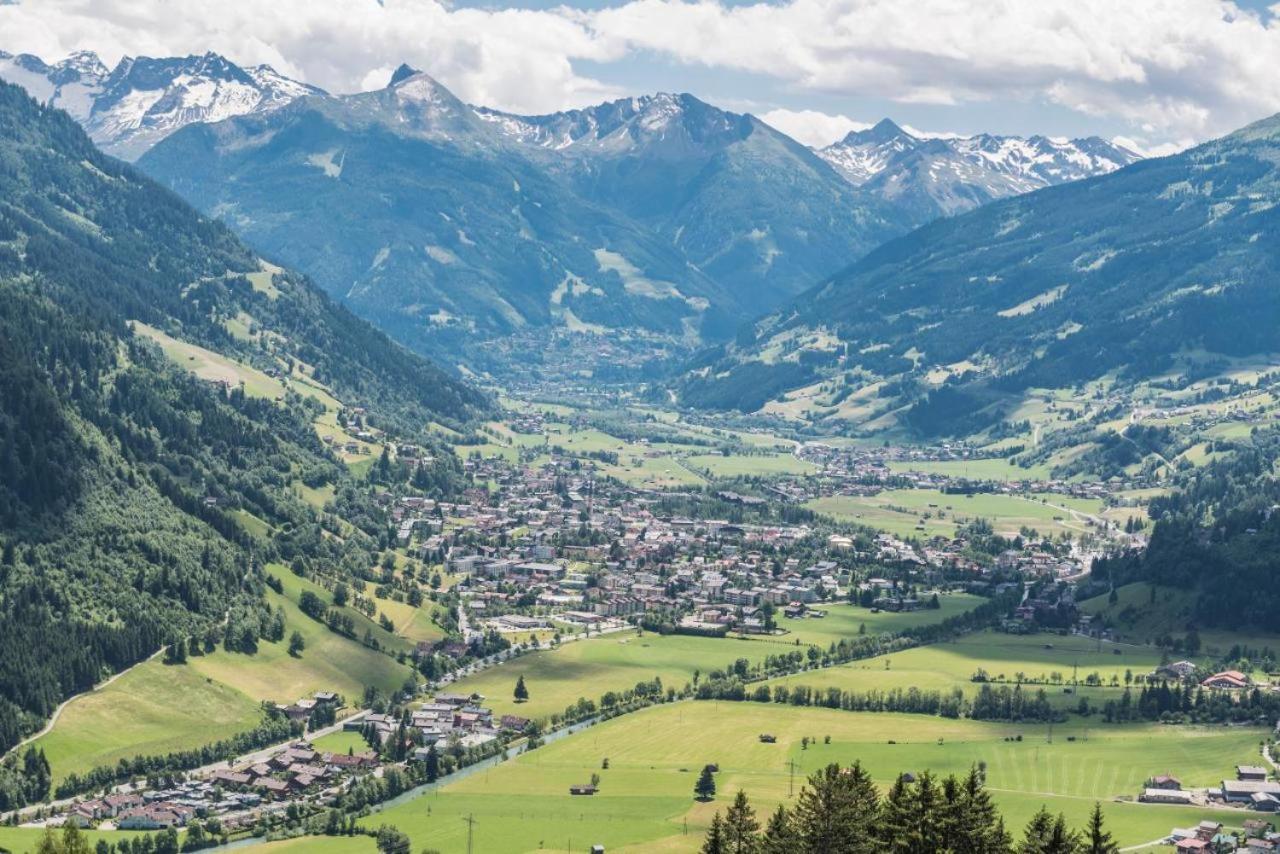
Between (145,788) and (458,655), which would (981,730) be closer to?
(458,655)

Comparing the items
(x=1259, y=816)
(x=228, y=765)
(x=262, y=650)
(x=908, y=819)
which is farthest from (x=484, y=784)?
(x=908, y=819)

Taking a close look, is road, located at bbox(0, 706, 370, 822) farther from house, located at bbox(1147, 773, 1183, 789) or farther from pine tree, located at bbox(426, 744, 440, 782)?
house, located at bbox(1147, 773, 1183, 789)

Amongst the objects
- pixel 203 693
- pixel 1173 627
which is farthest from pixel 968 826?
pixel 1173 627

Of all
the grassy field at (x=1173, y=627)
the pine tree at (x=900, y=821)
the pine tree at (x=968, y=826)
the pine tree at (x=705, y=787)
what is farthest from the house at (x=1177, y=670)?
the pine tree at (x=968, y=826)

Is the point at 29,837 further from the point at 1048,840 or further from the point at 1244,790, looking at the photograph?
the point at 1244,790

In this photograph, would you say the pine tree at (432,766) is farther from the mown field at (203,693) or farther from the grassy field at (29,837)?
the mown field at (203,693)
